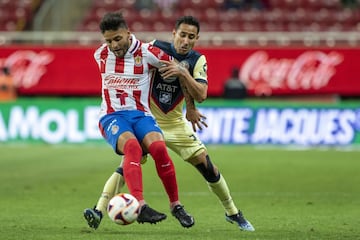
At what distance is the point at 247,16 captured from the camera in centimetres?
2491

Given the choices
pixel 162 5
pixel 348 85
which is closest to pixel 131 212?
pixel 348 85

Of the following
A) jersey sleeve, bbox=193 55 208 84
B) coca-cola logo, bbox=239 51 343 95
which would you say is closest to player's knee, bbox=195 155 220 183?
jersey sleeve, bbox=193 55 208 84

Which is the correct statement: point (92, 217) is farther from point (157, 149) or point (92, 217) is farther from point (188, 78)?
point (188, 78)

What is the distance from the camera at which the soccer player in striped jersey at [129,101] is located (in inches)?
316

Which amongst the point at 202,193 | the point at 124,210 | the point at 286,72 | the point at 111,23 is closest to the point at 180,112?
the point at 111,23

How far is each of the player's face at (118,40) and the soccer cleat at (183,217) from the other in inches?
58.8

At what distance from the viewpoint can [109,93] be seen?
8305 millimetres

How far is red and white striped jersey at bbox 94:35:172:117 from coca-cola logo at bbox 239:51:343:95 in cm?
1516

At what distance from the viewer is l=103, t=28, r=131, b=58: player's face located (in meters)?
8.07

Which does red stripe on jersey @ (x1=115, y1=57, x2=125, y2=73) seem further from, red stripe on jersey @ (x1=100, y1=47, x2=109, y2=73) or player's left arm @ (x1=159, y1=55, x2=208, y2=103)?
player's left arm @ (x1=159, y1=55, x2=208, y2=103)

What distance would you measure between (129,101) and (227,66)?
1558cm

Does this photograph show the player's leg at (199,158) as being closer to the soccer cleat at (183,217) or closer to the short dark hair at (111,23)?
the soccer cleat at (183,217)

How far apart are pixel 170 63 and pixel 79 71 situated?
16.2 meters

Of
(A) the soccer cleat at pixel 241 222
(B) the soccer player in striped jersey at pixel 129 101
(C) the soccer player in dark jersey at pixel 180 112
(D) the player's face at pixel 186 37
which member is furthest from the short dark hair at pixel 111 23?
Result: (A) the soccer cleat at pixel 241 222
